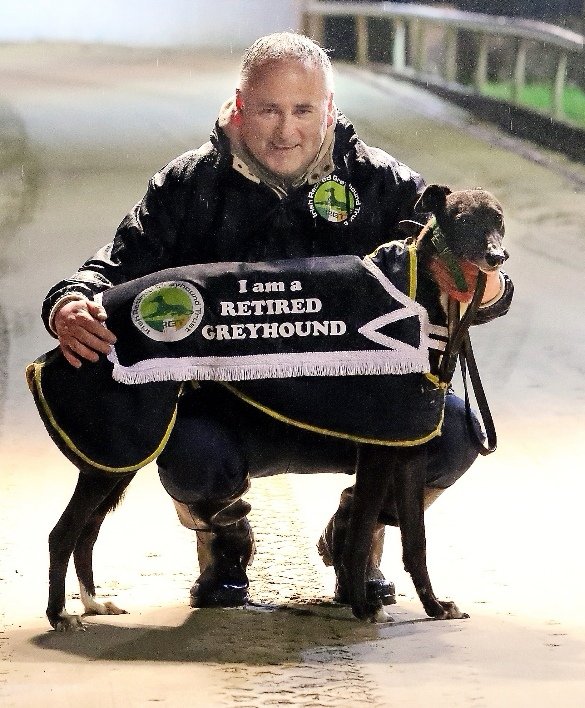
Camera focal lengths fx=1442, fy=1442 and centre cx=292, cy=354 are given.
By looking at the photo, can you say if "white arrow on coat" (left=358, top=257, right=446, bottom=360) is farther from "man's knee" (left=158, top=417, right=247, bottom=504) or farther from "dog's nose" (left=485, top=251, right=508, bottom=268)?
"man's knee" (left=158, top=417, right=247, bottom=504)

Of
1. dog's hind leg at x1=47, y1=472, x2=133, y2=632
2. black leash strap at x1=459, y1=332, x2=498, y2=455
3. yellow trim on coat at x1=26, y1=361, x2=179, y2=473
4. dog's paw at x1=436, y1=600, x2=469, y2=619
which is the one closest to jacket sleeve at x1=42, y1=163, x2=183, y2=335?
yellow trim on coat at x1=26, y1=361, x2=179, y2=473

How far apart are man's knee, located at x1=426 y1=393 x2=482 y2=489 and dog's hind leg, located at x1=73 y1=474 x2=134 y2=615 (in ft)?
1.98

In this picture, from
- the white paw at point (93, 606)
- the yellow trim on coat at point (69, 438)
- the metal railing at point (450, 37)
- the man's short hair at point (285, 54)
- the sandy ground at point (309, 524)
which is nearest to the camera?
the sandy ground at point (309, 524)

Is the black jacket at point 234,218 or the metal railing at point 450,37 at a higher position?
the metal railing at point 450,37

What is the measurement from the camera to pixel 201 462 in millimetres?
2746

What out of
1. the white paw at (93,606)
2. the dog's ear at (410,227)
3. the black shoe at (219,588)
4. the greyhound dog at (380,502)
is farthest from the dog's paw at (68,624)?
the dog's ear at (410,227)

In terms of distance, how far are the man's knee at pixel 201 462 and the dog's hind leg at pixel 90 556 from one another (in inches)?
3.9

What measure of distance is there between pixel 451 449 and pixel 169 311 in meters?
0.64

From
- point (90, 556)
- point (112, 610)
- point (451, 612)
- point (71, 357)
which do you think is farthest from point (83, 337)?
point (451, 612)

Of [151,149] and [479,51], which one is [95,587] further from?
[479,51]

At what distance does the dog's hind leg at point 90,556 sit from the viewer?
9.17ft

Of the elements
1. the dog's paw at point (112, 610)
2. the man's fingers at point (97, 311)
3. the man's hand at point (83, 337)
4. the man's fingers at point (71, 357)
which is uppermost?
the man's fingers at point (97, 311)

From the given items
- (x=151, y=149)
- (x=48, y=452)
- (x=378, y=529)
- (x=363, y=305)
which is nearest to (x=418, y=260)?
(x=363, y=305)

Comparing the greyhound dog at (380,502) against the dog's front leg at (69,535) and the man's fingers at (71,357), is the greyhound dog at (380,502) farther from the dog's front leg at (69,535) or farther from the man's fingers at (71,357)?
the man's fingers at (71,357)
